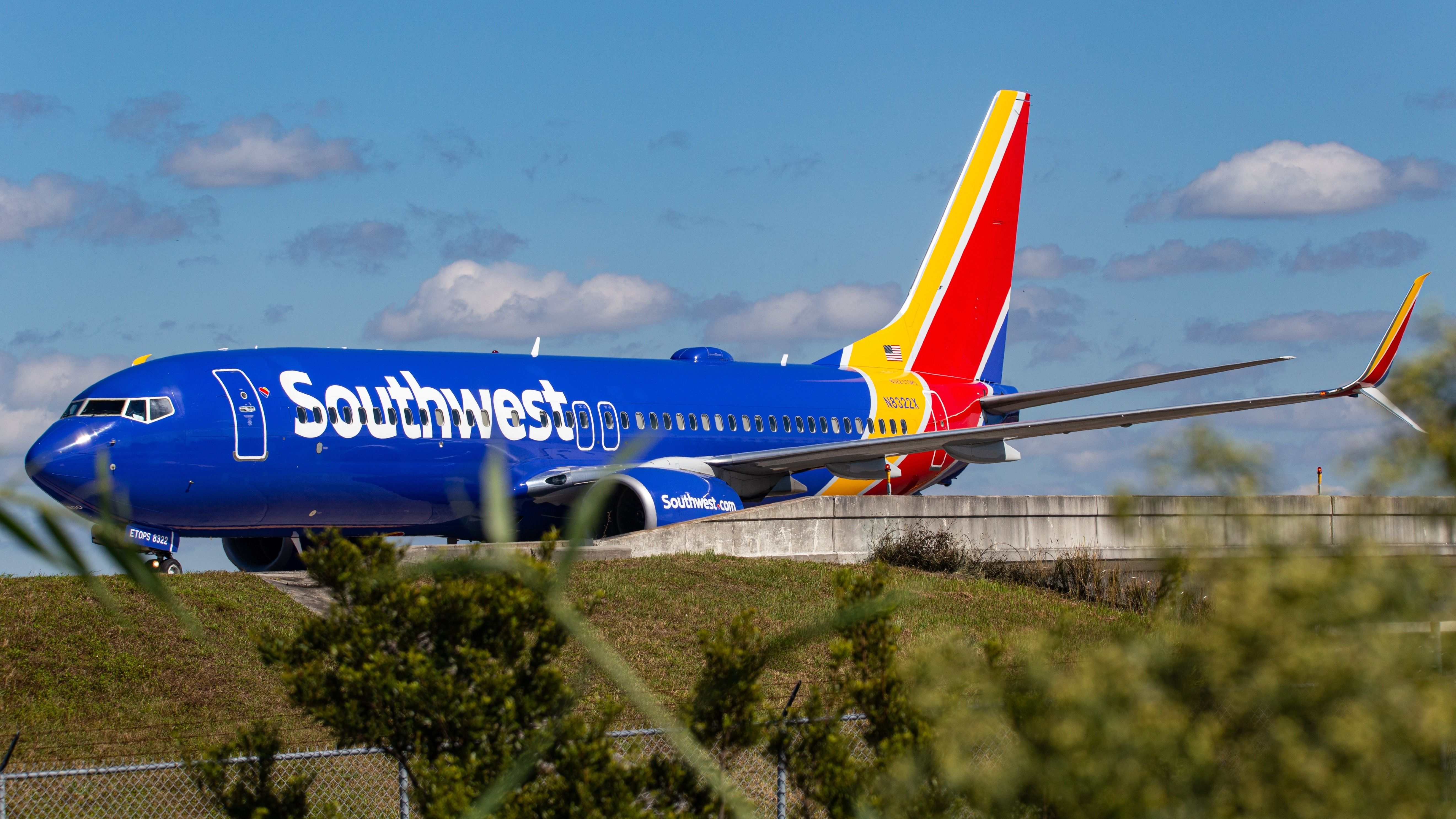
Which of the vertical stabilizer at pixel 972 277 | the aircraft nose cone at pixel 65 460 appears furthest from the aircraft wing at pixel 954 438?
the aircraft nose cone at pixel 65 460

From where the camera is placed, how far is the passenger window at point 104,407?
55.0 feet

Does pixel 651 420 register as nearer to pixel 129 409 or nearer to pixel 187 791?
pixel 129 409

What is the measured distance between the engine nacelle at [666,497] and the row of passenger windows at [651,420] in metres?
1.05

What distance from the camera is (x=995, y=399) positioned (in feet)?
89.5

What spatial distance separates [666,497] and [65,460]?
24.2ft

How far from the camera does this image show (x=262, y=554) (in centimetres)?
2102

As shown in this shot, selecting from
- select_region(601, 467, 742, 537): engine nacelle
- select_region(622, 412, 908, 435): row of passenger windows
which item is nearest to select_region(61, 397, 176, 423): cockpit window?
select_region(601, 467, 742, 537): engine nacelle

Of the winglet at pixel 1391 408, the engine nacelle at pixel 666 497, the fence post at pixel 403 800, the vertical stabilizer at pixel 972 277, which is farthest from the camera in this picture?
the vertical stabilizer at pixel 972 277

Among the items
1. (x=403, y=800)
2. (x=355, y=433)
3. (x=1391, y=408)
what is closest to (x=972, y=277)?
(x=355, y=433)

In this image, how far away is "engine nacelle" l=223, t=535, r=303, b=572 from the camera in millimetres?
20656

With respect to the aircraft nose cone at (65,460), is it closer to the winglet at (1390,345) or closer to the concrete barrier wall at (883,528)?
the concrete barrier wall at (883,528)

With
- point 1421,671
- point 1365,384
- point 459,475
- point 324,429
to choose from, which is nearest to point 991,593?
point 1365,384

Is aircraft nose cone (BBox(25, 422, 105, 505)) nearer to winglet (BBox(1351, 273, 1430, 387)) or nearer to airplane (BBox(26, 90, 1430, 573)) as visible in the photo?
airplane (BBox(26, 90, 1430, 573))

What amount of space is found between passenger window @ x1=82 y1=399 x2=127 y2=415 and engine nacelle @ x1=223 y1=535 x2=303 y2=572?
3.97 meters
